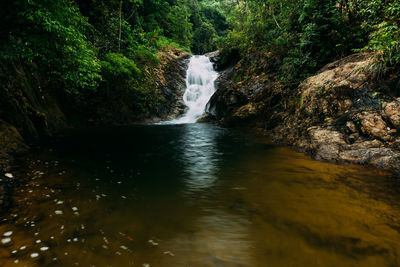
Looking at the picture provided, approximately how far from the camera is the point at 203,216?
2.76 metres

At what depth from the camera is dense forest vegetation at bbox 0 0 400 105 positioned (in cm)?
406

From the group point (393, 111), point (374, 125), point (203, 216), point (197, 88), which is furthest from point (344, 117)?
point (197, 88)

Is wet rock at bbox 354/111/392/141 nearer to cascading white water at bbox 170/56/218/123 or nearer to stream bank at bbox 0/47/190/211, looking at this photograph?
stream bank at bbox 0/47/190/211

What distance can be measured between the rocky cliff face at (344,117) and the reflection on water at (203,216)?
0.58 meters

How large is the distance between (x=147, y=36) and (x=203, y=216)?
17.5 metres

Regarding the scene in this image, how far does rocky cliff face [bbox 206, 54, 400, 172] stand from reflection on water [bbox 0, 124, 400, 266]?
576 mm

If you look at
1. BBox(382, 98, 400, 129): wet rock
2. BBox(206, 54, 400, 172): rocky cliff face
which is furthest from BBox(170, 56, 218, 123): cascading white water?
BBox(382, 98, 400, 129): wet rock

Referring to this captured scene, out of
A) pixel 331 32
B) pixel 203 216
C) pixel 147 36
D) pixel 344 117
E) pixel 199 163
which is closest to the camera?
pixel 203 216

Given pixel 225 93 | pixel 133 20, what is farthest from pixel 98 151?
pixel 133 20

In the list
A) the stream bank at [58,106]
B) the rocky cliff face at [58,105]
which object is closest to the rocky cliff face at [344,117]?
the stream bank at [58,106]

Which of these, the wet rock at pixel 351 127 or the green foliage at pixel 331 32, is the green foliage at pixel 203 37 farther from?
the wet rock at pixel 351 127

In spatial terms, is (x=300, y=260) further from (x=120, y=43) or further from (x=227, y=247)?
(x=120, y=43)

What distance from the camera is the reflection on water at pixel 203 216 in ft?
6.38

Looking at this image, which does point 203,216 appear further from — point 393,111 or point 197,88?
point 197,88
